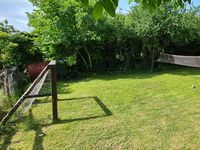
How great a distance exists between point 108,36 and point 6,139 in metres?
8.47

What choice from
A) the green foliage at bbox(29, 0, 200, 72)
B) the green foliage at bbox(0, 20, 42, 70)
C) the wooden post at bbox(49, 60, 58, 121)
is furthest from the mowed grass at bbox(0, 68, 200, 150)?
the green foliage at bbox(0, 20, 42, 70)

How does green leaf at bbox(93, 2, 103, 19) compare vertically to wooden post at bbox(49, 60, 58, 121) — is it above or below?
above

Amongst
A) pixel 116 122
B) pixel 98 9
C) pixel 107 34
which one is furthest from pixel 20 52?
pixel 98 9

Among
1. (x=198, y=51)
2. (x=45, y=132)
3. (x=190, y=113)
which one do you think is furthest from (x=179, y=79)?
(x=45, y=132)

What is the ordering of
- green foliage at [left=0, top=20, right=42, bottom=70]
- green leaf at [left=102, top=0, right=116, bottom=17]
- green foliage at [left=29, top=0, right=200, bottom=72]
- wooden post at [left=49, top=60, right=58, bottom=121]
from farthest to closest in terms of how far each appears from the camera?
green foliage at [left=0, top=20, right=42, bottom=70] < green foliage at [left=29, top=0, right=200, bottom=72] < wooden post at [left=49, top=60, right=58, bottom=121] < green leaf at [left=102, top=0, right=116, bottom=17]

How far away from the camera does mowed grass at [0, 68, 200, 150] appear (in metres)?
4.46

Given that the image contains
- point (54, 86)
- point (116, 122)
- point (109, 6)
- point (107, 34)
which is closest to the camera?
point (109, 6)

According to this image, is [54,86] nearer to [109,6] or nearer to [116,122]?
[116,122]

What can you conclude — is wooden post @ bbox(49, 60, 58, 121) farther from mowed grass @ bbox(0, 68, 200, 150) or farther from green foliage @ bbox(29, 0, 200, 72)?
green foliage @ bbox(29, 0, 200, 72)

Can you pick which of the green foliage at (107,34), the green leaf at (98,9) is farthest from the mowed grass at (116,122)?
the green foliage at (107,34)

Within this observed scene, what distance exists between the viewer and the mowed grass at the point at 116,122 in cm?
446

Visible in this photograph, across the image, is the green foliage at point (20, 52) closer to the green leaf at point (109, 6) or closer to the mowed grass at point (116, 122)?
the mowed grass at point (116, 122)

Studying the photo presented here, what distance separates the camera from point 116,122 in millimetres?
5320

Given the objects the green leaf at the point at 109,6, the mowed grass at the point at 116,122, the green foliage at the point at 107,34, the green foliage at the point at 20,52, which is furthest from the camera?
the green foliage at the point at 20,52
